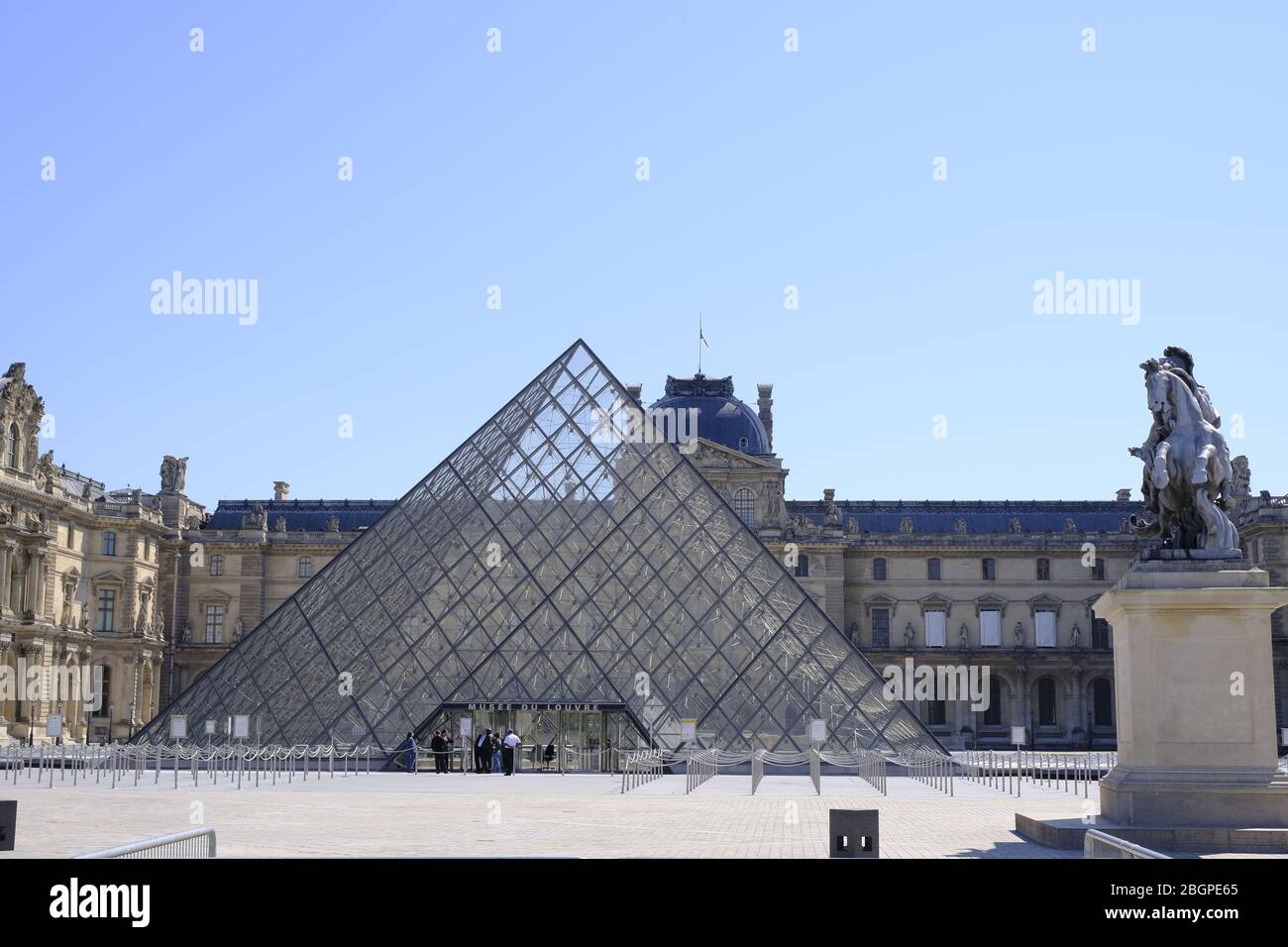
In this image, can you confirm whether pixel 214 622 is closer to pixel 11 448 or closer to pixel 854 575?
pixel 11 448

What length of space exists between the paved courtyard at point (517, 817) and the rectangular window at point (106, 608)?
3391cm

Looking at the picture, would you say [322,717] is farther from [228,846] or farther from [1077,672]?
[1077,672]

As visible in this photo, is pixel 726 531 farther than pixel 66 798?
Yes

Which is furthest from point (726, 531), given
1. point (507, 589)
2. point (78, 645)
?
point (78, 645)

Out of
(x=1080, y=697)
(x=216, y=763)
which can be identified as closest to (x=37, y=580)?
(x=216, y=763)

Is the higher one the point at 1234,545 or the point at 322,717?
the point at 1234,545

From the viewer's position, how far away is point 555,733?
3091cm

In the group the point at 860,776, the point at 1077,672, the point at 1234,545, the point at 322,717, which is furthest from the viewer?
the point at 1077,672

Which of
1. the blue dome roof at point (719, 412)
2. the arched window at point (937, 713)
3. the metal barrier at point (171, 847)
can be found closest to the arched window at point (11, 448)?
the blue dome roof at point (719, 412)

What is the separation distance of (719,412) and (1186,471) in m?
55.1

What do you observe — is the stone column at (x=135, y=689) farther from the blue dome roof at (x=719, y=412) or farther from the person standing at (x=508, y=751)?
the person standing at (x=508, y=751)
